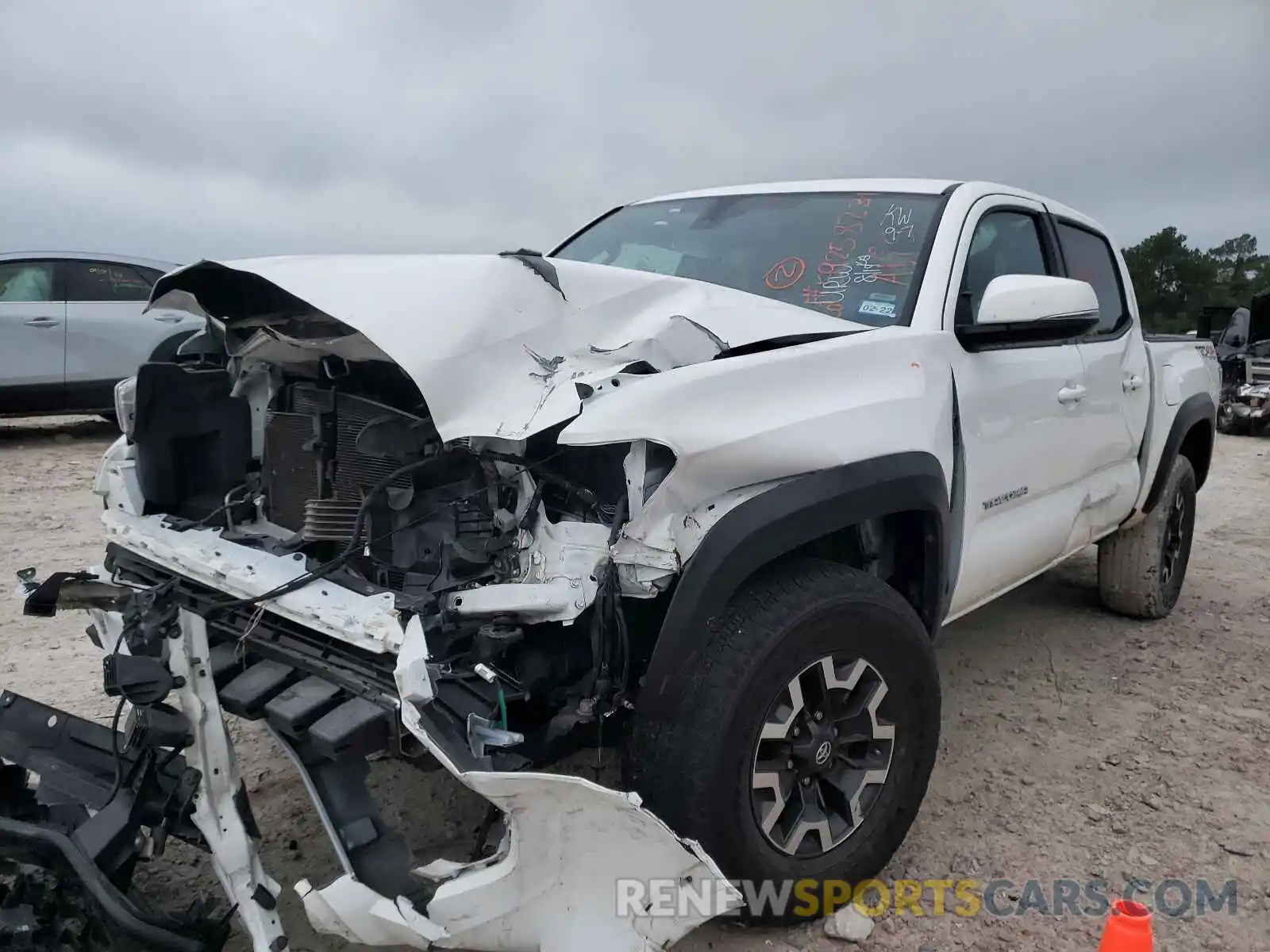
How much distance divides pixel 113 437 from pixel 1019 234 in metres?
8.96

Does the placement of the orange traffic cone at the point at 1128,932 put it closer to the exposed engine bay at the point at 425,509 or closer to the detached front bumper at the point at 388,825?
the detached front bumper at the point at 388,825

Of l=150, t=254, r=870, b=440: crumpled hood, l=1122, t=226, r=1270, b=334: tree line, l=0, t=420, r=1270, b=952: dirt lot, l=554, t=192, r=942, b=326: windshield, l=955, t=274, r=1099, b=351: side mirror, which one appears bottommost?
l=0, t=420, r=1270, b=952: dirt lot

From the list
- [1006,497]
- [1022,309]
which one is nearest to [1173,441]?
Answer: [1006,497]

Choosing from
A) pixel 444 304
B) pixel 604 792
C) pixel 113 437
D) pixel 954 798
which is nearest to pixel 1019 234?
pixel 954 798

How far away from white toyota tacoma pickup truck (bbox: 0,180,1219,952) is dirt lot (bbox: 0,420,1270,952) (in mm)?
325

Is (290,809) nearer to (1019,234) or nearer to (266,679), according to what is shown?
(266,679)

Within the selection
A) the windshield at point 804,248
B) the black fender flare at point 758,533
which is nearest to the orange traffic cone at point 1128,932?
the black fender flare at point 758,533

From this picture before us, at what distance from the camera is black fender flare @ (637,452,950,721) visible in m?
1.98

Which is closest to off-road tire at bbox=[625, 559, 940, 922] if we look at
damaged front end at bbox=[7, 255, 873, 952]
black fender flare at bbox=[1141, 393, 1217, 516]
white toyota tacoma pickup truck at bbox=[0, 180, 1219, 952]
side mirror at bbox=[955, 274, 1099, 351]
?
white toyota tacoma pickup truck at bbox=[0, 180, 1219, 952]

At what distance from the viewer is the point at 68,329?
8.08 meters

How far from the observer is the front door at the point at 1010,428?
2.86 m

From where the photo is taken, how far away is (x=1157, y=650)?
439 centimetres

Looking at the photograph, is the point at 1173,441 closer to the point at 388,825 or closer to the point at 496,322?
the point at 496,322

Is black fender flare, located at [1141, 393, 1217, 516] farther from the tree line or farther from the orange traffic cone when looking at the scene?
the tree line
